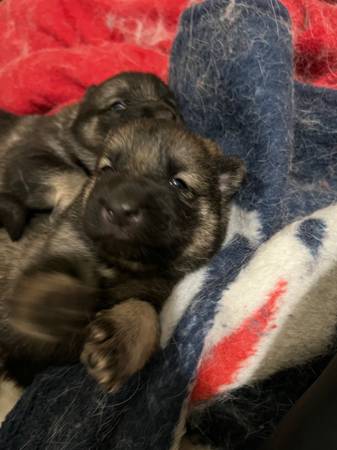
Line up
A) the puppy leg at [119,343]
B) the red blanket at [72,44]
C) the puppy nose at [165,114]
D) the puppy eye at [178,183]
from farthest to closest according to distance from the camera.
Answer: the red blanket at [72,44] → the puppy nose at [165,114] → the puppy eye at [178,183] → the puppy leg at [119,343]

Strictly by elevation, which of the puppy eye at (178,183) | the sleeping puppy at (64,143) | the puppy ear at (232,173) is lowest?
the sleeping puppy at (64,143)

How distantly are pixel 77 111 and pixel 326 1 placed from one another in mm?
1408

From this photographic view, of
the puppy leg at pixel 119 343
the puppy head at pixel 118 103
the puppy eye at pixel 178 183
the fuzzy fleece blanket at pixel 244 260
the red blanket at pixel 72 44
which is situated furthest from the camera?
the red blanket at pixel 72 44

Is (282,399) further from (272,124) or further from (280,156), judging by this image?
(272,124)

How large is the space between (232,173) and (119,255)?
52 centimetres

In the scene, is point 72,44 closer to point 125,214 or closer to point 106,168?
point 106,168

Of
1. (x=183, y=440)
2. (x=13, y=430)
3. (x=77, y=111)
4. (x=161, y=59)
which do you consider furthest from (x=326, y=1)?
(x=13, y=430)

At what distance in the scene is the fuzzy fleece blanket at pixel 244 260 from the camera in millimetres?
1294

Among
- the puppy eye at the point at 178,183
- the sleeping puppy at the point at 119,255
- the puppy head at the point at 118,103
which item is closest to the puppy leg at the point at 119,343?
the sleeping puppy at the point at 119,255

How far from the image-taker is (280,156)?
1602 millimetres

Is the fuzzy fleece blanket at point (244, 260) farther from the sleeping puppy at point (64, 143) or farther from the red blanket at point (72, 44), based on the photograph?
the red blanket at point (72, 44)

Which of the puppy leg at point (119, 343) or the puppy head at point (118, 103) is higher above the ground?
the puppy head at point (118, 103)

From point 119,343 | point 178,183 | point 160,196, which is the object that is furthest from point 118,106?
point 119,343

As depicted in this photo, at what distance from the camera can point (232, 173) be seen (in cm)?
167
